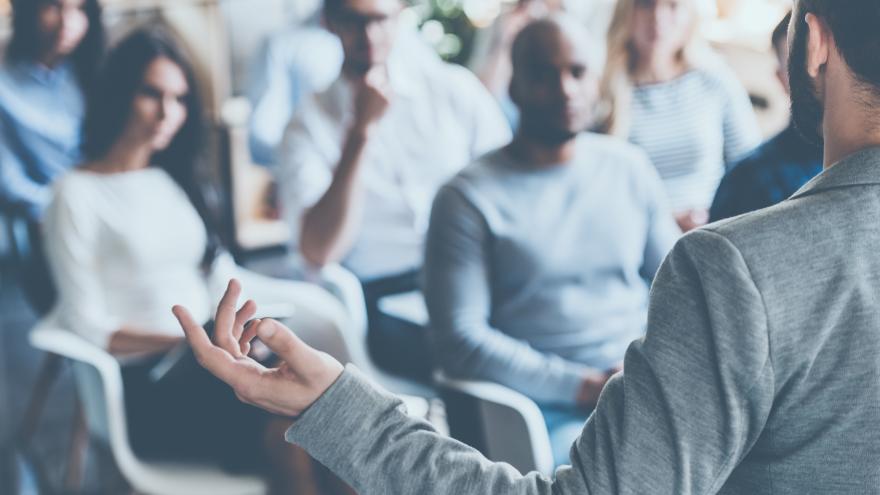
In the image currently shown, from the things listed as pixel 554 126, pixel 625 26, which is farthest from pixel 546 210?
pixel 625 26

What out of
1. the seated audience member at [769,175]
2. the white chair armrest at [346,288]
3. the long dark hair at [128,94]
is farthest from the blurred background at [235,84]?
the seated audience member at [769,175]

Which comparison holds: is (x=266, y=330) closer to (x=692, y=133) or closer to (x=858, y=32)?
(x=858, y=32)

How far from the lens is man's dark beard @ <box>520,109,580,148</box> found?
6.18 ft

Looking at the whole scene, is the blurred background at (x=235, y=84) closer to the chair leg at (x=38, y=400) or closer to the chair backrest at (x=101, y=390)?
the chair leg at (x=38, y=400)

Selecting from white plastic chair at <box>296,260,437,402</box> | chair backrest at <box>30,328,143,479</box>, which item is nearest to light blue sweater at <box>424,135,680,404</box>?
white plastic chair at <box>296,260,437,402</box>

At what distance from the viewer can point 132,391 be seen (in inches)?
75.9

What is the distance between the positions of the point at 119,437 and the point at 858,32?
150 cm

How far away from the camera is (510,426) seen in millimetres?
1727

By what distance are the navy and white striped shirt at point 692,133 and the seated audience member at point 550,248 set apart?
13.3 inches

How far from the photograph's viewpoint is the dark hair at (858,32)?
2.09ft

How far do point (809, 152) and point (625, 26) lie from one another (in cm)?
111

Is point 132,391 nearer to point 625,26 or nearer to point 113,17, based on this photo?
point 625,26

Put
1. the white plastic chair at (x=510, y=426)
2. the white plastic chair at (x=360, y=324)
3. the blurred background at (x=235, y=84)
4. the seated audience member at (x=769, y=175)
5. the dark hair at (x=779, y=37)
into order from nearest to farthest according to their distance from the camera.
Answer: the seated audience member at (x=769, y=175), the dark hair at (x=779, y=37), the white plastic chair at (x=510, y=426), the white plastic chair at (x=360, y=324), the blurred background at (x=235, y=84)

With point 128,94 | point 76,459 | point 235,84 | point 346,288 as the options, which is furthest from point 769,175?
point 235,84
